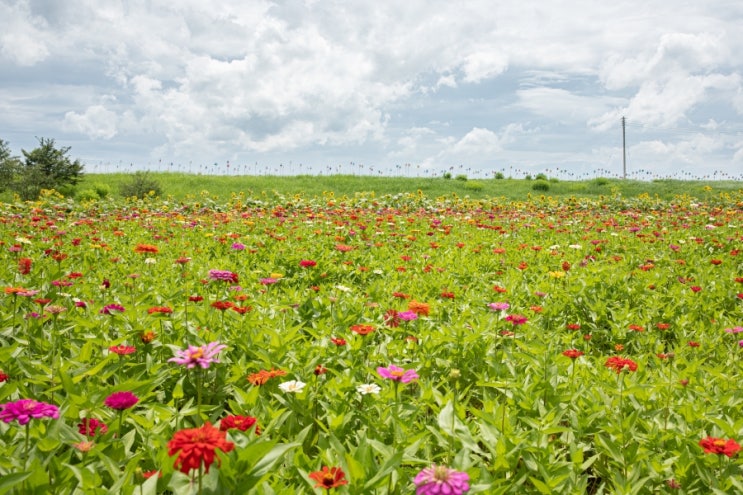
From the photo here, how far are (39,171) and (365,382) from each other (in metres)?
22.2

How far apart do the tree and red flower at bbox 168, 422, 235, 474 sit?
2165cm

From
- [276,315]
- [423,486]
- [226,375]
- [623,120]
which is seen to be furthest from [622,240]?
[623,120]

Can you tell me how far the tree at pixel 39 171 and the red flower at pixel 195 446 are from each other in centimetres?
2165

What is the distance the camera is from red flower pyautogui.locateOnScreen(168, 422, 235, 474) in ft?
3.60

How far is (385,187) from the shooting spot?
75.3ft

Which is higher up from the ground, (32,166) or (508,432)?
(32,166)

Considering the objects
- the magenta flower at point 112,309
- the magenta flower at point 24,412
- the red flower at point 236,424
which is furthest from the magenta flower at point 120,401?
the magenta flower at point 112,309

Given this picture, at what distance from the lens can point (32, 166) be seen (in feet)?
66.5

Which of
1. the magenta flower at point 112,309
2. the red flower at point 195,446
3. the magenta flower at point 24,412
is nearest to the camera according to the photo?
the red flower at point 195,446

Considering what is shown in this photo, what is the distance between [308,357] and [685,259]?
21.8 feet

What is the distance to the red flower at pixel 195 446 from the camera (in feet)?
3.60

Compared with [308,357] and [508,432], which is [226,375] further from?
[508,432]

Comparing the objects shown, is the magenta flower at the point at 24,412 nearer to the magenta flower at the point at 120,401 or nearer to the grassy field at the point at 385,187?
the magenta flower at the point at 120,401

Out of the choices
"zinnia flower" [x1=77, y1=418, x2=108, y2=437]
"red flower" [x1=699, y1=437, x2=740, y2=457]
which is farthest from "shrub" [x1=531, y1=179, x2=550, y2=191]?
"zinnia flower" [x1=77, y1=418, x2=108, y2=437]
